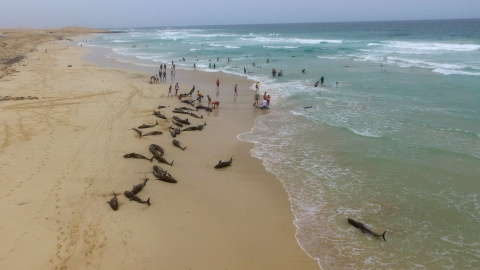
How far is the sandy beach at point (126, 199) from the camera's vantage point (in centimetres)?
836

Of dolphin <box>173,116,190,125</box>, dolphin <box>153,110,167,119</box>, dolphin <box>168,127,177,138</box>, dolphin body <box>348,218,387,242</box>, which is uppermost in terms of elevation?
dolphin <box>153,110,167,119</box>

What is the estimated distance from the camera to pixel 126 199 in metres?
10.7

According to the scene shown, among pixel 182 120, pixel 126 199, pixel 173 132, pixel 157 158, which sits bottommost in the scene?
pixel 126 199

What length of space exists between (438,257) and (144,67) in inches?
1477

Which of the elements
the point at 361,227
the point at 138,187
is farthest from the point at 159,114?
the point at 361,227

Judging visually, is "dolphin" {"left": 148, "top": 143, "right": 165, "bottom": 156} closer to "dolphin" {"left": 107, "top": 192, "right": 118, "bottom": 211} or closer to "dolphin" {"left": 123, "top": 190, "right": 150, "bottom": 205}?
"dolphin" {"left": 123, "top": 190, "right": 150, "bottom": 205}

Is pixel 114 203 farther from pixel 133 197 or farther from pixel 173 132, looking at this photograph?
pixel 173 132

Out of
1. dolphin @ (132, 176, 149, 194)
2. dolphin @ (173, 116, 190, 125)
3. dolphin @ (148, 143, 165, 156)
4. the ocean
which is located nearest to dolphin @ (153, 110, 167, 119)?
dolphin @ (173, 116, 190, 125)

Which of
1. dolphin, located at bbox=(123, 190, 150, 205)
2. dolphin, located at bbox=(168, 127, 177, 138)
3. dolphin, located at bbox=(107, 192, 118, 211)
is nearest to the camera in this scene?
dolphin, located at bbox=(107, 192, 118, 211)

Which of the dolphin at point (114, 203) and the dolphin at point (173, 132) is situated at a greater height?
the dolphin at point (173, 132)

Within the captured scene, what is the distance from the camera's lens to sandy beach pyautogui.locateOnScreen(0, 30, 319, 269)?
8.36 metres

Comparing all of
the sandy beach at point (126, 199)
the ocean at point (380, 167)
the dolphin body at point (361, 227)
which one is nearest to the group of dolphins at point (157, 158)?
the sandy beach at point (126, 199)

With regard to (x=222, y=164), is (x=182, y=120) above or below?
above

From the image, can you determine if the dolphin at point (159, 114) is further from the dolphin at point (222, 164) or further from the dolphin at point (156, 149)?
the dolphin at point (222, 164)
